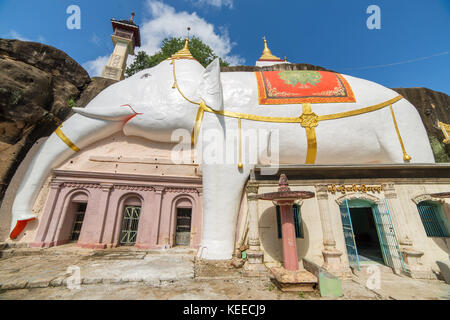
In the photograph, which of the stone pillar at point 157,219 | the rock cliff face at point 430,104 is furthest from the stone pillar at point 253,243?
the rock cliff face at point 430,104

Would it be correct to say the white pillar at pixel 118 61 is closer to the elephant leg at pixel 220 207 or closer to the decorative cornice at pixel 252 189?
the elephant leg at pixel 220 207

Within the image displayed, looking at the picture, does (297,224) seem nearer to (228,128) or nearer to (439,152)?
(228,128)

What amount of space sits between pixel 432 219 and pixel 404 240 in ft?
5.06

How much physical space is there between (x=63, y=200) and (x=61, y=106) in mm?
5323

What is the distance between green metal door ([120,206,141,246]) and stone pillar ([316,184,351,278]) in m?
7.65

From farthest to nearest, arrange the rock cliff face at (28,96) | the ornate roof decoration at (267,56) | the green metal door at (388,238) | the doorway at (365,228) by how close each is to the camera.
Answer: the ornate roof decoration at (267,56) < the doorway at (365,228) < the rock cliff face at (28,96) < the green metal door at (388,238)

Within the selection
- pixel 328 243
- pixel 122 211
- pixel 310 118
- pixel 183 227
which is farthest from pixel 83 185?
pixel 310 118

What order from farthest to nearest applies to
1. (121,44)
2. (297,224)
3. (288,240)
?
(121,44) → (297,224) → (288,240)

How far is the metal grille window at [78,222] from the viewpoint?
8.67 m

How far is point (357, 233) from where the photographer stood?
465 inches

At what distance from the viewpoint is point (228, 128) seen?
7.66 meters

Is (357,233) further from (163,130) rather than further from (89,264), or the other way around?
(89,264)

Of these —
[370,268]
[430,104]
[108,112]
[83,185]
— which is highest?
[430,104]
